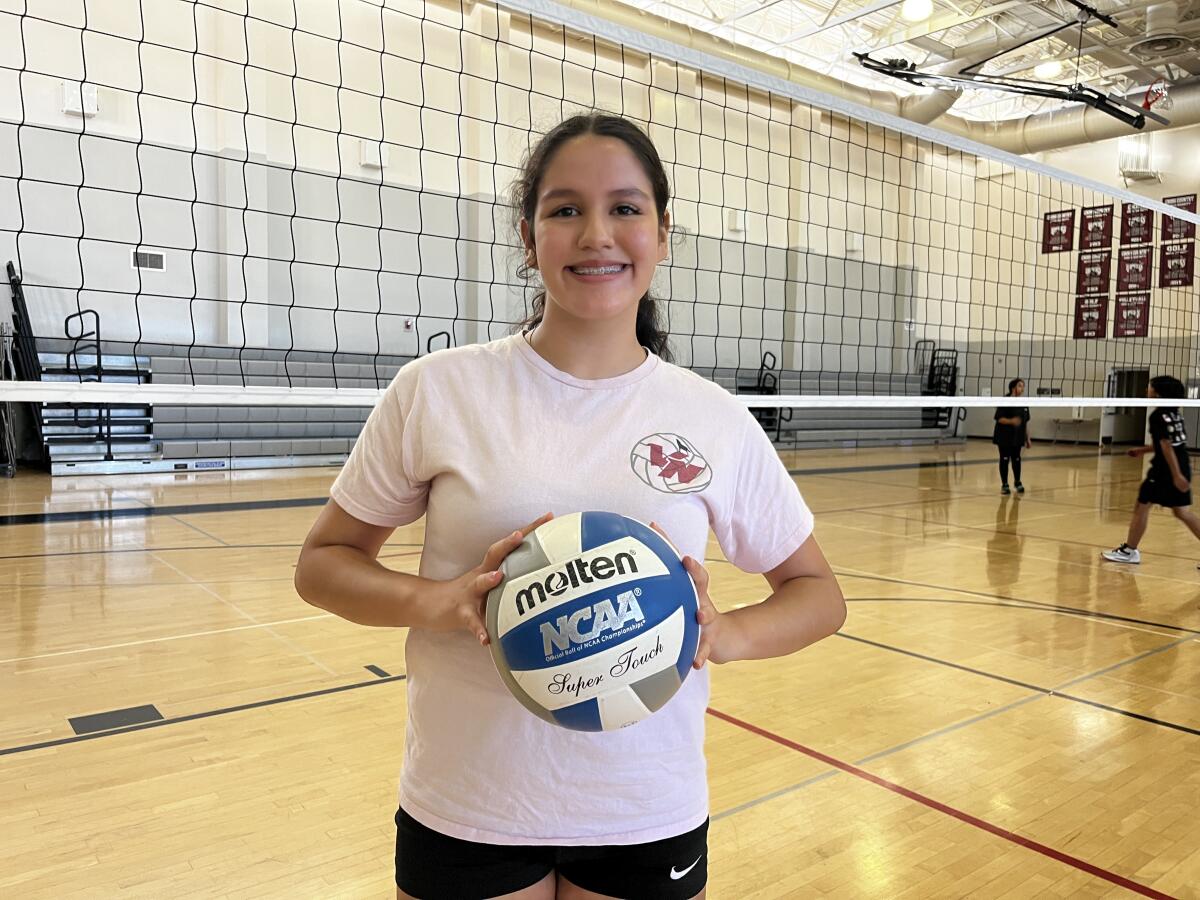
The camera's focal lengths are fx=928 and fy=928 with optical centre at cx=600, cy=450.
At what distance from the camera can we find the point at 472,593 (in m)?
0.98

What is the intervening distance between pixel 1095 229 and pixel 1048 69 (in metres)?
2.84

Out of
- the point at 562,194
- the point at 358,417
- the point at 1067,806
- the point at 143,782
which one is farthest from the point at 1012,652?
the point at 358,417

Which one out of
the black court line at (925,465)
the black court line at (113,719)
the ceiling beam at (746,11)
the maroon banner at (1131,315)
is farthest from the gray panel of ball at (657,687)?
the maroon banner at (1131,315)

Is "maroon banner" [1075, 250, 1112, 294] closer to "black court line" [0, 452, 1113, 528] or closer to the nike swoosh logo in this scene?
"black court line" [0, 452, 1113, 528]

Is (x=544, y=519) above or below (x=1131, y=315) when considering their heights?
below

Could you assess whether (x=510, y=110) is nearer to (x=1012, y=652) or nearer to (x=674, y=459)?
(x=1012, y=652)

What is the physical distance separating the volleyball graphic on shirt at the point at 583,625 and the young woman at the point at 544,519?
35 mm

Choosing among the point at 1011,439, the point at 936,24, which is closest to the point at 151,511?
the point at 1011,439

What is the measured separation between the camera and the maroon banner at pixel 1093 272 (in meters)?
14.8

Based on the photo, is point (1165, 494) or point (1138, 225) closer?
point (1165, 494)

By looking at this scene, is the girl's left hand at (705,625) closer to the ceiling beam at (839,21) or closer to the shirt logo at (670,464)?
the shirt logo at (670,464)

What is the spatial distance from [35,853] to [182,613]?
2.17 metres

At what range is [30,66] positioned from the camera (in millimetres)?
9227

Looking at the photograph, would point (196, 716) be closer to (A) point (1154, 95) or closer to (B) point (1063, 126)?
(A) point (1154, 95)
